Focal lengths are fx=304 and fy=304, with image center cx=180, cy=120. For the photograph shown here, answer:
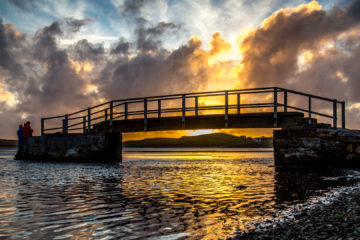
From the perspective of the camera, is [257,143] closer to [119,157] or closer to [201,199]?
[119,157]

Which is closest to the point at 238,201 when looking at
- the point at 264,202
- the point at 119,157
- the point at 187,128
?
the point at 264,202

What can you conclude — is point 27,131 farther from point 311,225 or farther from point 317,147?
point 311,225

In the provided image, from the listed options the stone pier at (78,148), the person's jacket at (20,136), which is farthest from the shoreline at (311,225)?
the person's jacket at (20,136)

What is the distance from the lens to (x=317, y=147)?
16.1m

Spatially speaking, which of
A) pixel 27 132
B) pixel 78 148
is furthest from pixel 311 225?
pixel 27 132

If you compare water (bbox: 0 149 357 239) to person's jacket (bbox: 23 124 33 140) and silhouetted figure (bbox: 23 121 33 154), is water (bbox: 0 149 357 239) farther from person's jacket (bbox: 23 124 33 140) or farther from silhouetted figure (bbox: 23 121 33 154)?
person's jacket (bbox: 23 124 33 140)

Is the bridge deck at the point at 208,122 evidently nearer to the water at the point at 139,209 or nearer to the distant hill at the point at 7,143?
the water at the point at 139,209

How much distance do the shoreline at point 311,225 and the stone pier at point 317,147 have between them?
1069 cm

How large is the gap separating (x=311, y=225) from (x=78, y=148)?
20398 millimetres

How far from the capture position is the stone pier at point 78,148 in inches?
864

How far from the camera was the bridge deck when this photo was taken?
17.5 m

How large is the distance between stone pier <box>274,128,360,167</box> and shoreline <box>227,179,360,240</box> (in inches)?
421

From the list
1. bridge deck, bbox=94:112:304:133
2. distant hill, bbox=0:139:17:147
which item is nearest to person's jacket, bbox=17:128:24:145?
bridge deck, bbox=94:112:304:133

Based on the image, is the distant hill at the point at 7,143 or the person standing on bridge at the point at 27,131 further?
the distant hill at the point at 7,143
